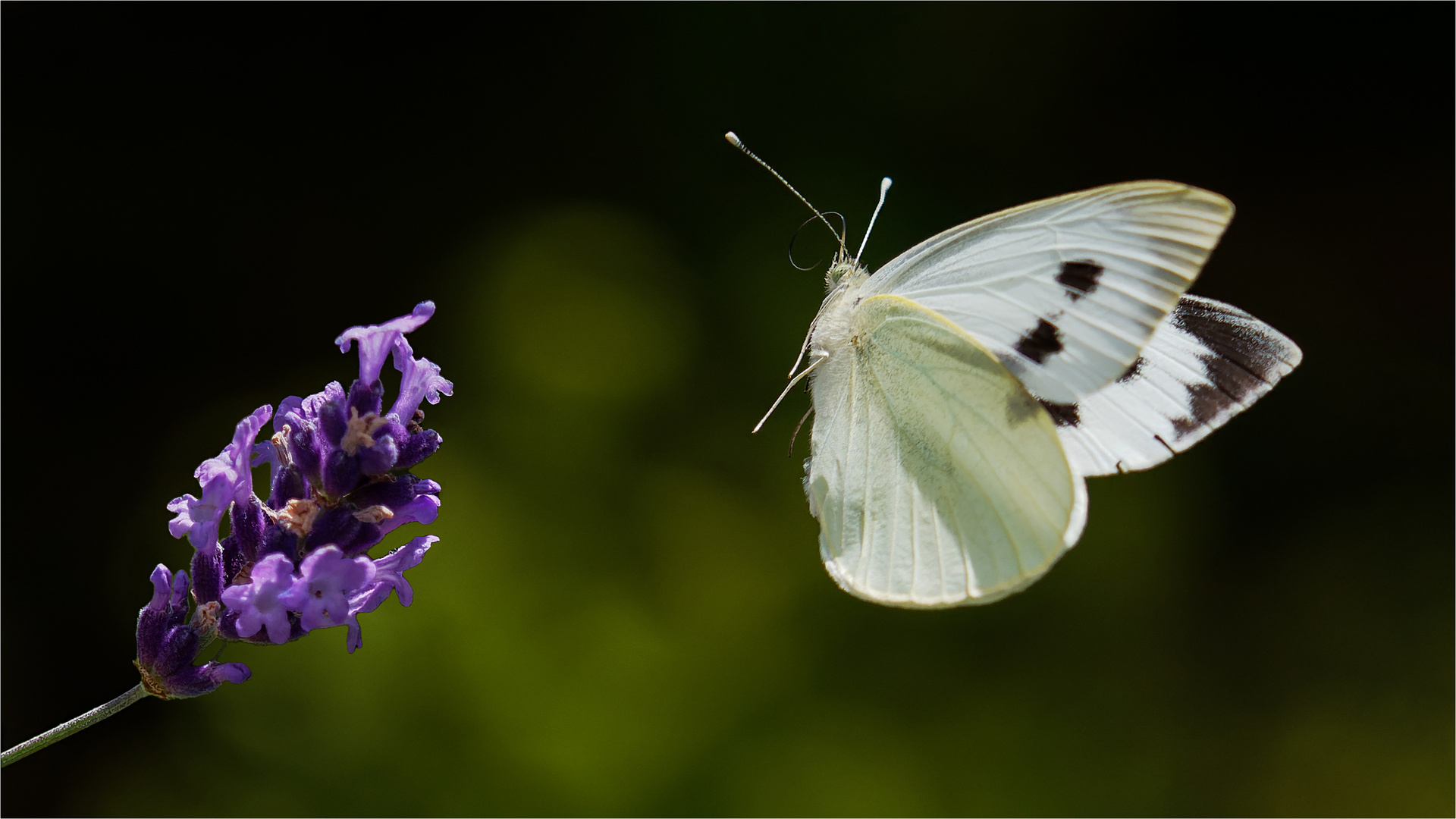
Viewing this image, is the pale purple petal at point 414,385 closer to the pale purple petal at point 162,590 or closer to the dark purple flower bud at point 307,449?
the dark purple flower bud at point 307,449

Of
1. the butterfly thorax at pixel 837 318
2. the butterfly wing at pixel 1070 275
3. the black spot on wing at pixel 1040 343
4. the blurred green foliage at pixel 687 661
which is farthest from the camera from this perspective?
the blurred green foliage at pixel 687 661

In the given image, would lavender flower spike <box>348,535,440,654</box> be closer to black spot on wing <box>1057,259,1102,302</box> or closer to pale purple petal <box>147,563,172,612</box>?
pale purple petal <box>147,563,172,612</box>

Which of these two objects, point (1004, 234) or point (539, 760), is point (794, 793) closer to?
point (539, 760)

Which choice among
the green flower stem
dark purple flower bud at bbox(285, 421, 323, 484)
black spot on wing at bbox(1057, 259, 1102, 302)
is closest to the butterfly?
black spot on wing at bbox(1057, 259, 1102, 302)

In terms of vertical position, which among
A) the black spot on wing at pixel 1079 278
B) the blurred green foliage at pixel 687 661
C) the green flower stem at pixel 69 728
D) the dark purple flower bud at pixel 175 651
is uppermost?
the black spot on wing at pixel 1079 278

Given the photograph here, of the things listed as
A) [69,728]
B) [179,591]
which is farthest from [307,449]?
[69,728]

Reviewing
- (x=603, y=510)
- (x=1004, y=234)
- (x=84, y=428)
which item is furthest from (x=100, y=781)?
(x=1004, y=234)

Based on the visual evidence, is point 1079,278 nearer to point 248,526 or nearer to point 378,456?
point 378,456

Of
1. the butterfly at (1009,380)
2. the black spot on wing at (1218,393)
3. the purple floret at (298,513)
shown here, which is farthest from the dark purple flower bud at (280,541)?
the black spot on wing at (1218,393)

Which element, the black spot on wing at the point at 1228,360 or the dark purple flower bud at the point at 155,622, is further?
the black spot on wing at the point at 1228,360
